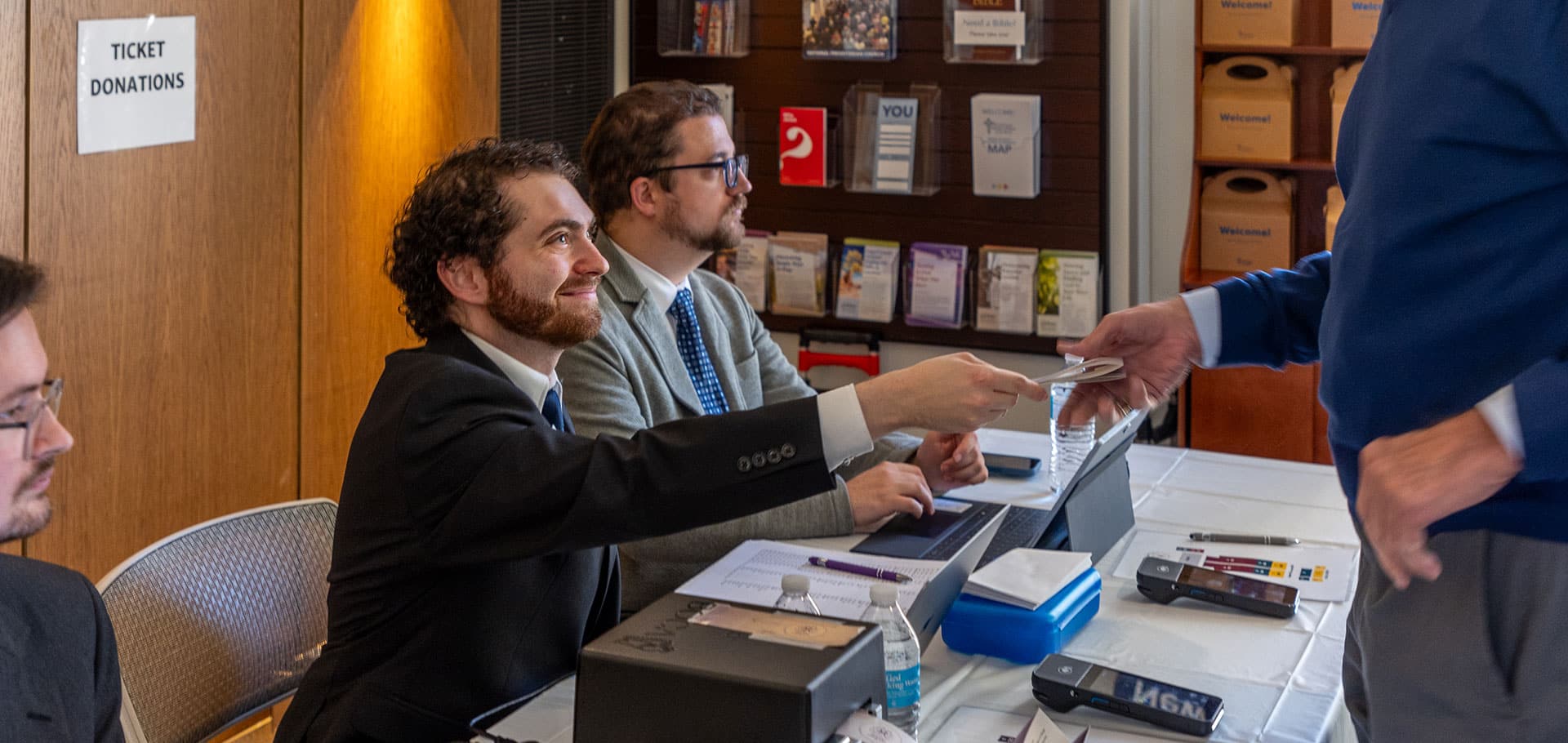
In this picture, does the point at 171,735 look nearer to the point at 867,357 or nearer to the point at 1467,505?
the point at 1467,505

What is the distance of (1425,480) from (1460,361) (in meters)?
0.19

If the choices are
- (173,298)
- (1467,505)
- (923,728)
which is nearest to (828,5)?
(173,298)

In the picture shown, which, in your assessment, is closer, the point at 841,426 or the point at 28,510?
the point at 28,510

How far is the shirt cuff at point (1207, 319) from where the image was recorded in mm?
1780

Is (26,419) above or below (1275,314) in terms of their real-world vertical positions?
below

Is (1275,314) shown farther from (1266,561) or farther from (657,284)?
(657,284)

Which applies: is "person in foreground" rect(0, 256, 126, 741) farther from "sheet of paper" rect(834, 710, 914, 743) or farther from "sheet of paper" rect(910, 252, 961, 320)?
"sheet of paper" rect(910, 252, 961, 320)

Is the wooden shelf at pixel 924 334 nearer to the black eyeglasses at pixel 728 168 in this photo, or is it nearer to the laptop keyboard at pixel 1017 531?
the black eyeglasses at pixel 728 168

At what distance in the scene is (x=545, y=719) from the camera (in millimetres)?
1644

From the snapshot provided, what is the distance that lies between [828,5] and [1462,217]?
3325 mm

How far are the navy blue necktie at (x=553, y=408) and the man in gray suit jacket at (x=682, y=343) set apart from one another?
32 centimetres

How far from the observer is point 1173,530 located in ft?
7.80

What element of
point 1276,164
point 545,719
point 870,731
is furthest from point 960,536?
point 1276,164

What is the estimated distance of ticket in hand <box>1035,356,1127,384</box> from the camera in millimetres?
1797
